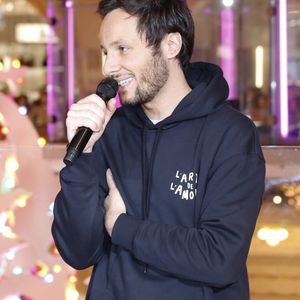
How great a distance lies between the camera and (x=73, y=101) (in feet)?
16.5

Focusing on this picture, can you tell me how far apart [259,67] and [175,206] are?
3.96m

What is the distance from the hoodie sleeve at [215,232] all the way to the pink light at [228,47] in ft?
12.6

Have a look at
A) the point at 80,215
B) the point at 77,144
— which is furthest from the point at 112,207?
the point at 77,144

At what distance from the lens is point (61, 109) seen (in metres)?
5.17

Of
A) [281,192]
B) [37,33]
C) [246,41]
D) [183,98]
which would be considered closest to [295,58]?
[246,41]

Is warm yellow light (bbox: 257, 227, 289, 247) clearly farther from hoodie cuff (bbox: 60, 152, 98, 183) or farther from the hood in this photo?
hoodie cuff (bbox: 60, 152, 98, 183)

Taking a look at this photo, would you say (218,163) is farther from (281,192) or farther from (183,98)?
(281,192)

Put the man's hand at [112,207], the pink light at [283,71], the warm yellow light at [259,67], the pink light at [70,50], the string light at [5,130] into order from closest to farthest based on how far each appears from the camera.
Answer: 1. the man's hand at [112,207]
2. the string light at [5,130]
3. the pink light at [283,71]
4. the pink light at [70,50]
5. the warm yellow light at [259,67]

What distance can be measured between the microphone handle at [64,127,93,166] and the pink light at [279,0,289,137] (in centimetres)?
360

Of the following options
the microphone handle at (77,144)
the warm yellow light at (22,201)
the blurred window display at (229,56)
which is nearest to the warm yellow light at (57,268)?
the warm yellow light at (22,201)

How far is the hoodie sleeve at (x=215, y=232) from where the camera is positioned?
4.29ft

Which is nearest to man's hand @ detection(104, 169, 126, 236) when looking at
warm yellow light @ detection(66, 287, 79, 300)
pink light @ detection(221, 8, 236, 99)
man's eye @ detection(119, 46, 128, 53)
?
man's eye @ detection(119, 46, 128, 53)

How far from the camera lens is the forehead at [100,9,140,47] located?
1425 mm

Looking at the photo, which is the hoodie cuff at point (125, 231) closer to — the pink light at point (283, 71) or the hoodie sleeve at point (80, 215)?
the hoodie sleeve at point (80, 215)
